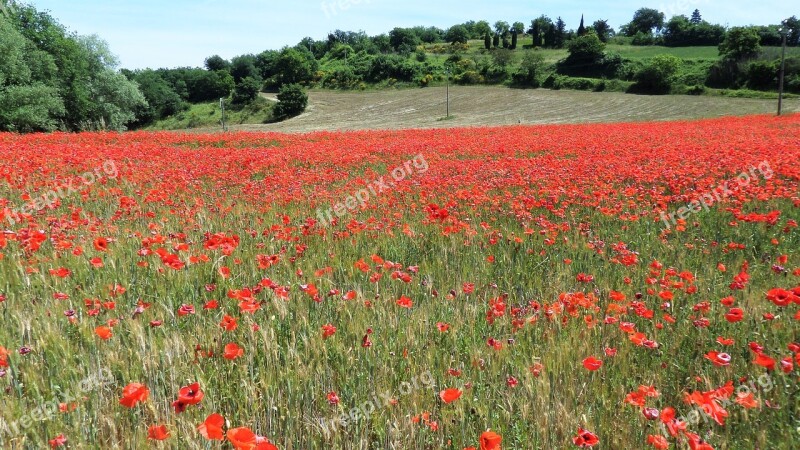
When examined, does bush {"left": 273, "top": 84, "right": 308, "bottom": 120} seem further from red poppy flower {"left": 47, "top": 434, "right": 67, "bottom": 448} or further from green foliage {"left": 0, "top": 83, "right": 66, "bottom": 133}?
red poppy flower {"left": 47, "top": 434, "right": 67, "bottom": 448}

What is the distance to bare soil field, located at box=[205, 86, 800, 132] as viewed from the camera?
46.0 m

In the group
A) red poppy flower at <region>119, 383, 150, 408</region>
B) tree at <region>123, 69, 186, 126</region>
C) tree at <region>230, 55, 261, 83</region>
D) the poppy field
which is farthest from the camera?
tree at <region>230, 55, 261, 83</region>

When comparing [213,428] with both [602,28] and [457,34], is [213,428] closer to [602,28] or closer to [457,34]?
[602,28]

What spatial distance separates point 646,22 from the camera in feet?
384

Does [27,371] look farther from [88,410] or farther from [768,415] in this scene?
[768,415]

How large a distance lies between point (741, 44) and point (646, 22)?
59903 mm

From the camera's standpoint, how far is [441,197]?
→ 7055 millimetres

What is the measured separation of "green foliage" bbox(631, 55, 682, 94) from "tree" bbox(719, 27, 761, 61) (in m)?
6.89

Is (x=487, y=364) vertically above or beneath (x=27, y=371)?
beneath

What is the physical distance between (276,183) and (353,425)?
21.9 ft

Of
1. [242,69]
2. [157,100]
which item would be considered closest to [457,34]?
[242,69]

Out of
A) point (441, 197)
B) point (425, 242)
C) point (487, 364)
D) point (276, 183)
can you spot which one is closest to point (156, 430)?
point (487, 364)

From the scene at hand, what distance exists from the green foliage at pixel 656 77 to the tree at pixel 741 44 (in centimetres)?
689

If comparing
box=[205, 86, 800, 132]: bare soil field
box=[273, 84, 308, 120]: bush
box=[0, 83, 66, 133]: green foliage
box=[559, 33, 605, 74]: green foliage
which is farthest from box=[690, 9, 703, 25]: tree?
box=[0, 83, 66, 133]: green foliage
